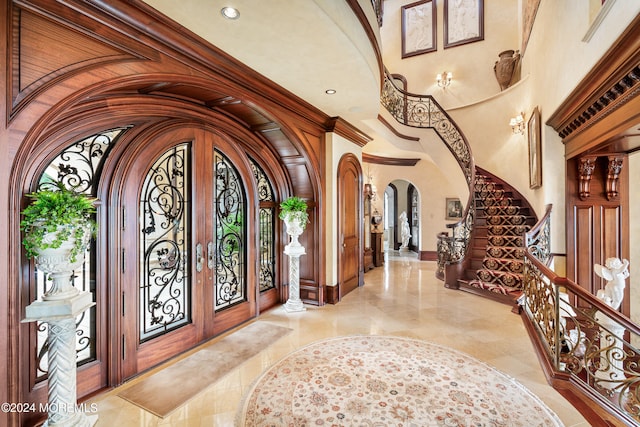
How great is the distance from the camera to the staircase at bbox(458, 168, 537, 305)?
4.91 m

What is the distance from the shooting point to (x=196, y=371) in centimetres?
272

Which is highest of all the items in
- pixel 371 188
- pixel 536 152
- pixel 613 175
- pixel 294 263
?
pixel 536 152

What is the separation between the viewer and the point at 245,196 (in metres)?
3.97

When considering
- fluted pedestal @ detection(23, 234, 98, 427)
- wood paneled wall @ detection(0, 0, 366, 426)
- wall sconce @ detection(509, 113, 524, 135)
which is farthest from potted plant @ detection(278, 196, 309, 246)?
wall sconce @ detection(509, 113, 524, 135)

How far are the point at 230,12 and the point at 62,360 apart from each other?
2485 millimetres

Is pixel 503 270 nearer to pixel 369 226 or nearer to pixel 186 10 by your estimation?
pixel 369 226

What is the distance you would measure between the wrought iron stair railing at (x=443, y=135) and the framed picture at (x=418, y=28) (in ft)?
9.08

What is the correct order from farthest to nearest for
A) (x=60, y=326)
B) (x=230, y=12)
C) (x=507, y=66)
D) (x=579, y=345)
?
(x=507, y=66), (x=579, y=345), (x=230, y=12), (x=60, y=326)

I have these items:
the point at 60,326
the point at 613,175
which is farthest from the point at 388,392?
the point at 613,175

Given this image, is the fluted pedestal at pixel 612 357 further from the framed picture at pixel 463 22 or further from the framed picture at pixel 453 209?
the framed picture at pixel 463 22

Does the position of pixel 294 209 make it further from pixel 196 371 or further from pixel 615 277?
pixel 615 277

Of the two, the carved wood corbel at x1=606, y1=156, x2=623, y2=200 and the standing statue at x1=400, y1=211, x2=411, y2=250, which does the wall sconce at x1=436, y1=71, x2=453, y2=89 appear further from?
the carved wood corbel at x1=606, y1=156, x2=623, y2=200

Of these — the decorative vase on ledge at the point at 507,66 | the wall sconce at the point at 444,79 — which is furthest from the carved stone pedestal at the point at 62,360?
the wall sconce at the point at 444,79

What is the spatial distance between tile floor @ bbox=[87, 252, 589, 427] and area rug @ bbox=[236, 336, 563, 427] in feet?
0.49
